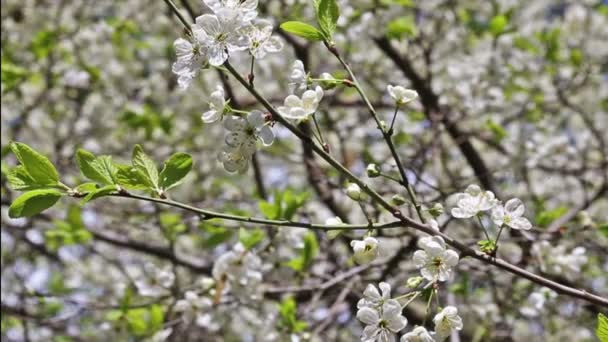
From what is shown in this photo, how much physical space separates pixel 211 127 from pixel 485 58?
227cm

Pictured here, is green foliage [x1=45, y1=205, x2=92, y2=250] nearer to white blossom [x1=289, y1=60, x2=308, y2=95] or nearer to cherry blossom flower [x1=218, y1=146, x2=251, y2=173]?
cherry blossom flower [x1=218, y1=146, x2=251, y2=173]

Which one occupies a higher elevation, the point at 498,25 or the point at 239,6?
the point at 239,6

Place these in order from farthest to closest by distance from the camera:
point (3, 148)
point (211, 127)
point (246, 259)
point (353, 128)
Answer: point (211, 127), point (353, 128), point (3, 148), point (246, 259)

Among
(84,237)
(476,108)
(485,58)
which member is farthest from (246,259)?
(485,58)

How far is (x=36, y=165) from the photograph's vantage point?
144 cm

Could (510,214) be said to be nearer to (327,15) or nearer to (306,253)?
(327,15)

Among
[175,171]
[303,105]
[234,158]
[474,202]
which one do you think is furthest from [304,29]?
[474,202]

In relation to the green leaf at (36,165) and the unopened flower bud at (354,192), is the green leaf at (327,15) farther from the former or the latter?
the green leaf at (36,165)

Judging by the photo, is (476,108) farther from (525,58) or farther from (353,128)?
(353,128)

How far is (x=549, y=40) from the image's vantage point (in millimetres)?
4199

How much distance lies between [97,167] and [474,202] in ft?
2.77

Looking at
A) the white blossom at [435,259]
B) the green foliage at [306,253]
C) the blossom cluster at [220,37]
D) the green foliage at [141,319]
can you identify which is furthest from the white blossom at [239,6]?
the green foliage at [141,319]

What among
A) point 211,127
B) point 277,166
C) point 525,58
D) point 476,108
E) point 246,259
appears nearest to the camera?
point 246,259

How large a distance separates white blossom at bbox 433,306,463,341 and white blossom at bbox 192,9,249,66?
72 cm
